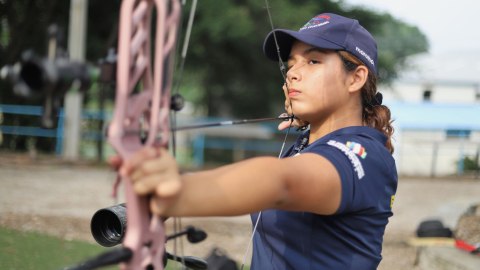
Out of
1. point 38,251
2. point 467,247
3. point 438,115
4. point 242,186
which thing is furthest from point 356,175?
point 438,115

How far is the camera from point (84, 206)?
6375 millimetres

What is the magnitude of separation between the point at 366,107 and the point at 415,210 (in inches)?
279

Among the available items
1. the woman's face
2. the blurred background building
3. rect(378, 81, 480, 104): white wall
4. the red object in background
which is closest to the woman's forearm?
the woman's face

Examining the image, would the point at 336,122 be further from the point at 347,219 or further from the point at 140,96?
the point at 140,96

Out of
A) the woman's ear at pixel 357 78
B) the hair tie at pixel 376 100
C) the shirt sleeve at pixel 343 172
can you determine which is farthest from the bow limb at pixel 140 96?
the hair tie at pixel 376 100

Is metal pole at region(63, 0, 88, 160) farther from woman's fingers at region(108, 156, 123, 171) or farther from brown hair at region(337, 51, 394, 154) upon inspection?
woman's fingers at region(108, 156, 123, 171)

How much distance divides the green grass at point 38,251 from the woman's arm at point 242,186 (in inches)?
111

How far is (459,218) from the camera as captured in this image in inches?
220

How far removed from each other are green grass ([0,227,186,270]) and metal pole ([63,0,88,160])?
568cm

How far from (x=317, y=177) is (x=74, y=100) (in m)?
9.91

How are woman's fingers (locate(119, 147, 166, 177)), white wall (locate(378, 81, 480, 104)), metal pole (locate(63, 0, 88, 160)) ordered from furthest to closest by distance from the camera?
1. white wall (locate(378, 81, 480, 104))
2. metal pole (locate(63, 0, 88, 160))
3. woman's fingers (locate(119, 147, 166, 177))

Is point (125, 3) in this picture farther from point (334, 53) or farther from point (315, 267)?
point (315, 267)

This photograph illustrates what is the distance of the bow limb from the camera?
86 cm

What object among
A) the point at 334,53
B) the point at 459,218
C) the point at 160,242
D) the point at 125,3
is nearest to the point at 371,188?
the point at 334,53
